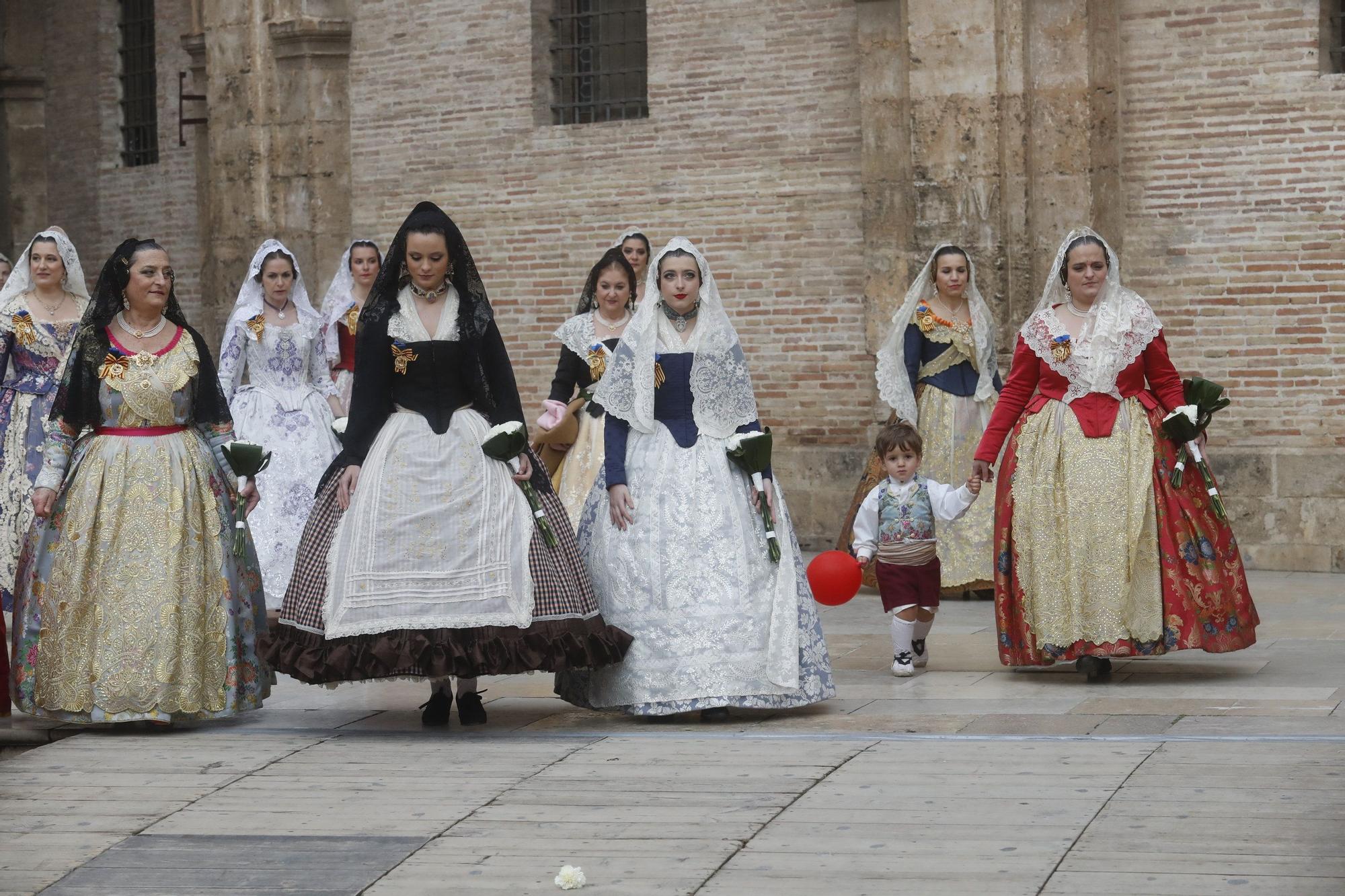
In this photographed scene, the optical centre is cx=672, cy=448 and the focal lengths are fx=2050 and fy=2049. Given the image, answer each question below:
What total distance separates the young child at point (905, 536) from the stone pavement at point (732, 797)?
1.43ft

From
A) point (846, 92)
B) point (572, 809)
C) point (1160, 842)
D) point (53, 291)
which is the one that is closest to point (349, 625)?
point (572, 809)

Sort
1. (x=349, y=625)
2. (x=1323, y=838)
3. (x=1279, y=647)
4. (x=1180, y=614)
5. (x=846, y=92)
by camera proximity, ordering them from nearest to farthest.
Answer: (x=1323, y=838) → (x=349, y=625) → (x=1180, y=614) → (x=1279, y=647) → (x=846, y=92)

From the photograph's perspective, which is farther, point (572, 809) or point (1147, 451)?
point (1147, 451)

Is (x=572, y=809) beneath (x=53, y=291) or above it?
beneath

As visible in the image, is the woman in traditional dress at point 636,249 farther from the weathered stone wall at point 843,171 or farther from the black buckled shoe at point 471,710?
the black buckled shoe at point 471,710

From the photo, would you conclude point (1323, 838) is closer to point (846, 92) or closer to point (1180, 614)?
point (1180, 614)

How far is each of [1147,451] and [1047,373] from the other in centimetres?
50

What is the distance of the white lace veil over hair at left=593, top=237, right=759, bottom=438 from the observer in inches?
281

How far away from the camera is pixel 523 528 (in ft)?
22.3

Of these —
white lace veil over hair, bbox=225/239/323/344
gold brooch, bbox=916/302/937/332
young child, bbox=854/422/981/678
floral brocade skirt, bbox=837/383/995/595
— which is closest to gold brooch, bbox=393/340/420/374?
young child, bbox=854/422/981/678

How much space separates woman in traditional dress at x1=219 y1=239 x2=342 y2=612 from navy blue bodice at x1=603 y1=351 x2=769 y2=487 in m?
3.50

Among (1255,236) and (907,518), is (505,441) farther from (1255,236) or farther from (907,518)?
(1255,236)

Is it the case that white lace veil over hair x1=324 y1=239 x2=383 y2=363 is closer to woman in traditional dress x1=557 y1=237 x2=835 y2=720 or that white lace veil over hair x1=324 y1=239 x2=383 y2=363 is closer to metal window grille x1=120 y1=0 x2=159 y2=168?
woman in traditional dress x1=557 y1=237 x2=835 y2=720

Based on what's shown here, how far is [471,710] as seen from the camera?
7129 millimetres
